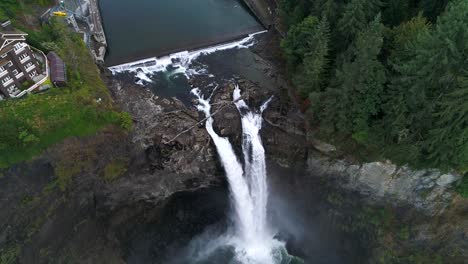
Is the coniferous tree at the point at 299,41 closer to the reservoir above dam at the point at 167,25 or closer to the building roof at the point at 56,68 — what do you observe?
the reservoir above dam at the point at 167,25

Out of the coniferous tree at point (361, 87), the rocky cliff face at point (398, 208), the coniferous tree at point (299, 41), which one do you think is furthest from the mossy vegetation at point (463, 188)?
the coniferous tree at point (299, 41)

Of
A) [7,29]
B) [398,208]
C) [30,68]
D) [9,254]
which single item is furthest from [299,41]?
[9,254]

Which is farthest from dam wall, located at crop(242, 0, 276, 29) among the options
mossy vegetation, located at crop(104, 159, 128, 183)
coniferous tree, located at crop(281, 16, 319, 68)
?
mossy vegetation, located at crop(104, 159, 128, 183)

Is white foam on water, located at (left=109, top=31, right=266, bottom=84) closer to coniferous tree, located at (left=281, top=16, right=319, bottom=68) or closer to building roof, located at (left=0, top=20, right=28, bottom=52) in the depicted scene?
coniferous tree, located at (left=281, top=16, right=319, bottom=68)

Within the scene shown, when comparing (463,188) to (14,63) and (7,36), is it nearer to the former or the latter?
(14,63)

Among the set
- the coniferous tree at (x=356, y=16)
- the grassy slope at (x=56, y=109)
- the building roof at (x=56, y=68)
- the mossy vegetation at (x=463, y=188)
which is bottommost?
the mossy vegetation at (x=463, y=188)

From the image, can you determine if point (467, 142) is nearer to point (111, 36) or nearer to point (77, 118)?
point (77, 118)
